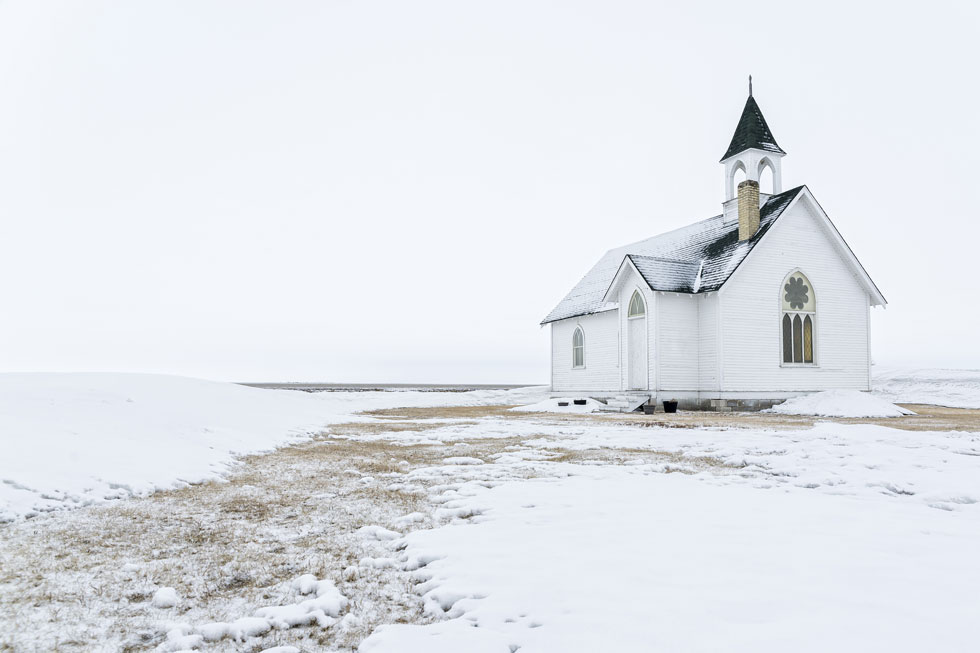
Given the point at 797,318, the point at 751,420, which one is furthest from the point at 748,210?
the point at 751,420

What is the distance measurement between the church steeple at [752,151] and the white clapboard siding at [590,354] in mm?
7219

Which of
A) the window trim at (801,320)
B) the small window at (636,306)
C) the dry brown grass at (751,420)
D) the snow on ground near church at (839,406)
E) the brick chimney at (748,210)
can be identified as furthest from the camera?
the small window at (636,306)

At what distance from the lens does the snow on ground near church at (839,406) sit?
20906 mm

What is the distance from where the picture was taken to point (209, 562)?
3.92 metres

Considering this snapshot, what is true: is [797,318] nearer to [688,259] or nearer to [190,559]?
[688,259]

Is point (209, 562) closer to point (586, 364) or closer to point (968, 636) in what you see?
point (968, 636)

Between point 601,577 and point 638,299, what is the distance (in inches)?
830

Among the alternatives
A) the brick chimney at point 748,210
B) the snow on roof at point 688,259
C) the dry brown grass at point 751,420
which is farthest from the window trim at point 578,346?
the brick chimney at point 748,210

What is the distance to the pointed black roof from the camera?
24625 millimetres

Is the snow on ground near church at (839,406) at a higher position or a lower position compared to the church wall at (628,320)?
lower

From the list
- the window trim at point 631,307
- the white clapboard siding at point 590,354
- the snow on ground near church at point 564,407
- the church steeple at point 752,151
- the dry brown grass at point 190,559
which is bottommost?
the snow on ground near church at point 564,407

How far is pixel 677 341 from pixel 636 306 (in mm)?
2062

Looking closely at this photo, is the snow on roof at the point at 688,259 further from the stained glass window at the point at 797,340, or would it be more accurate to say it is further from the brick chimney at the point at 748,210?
the stained glass window at the point at 797,340

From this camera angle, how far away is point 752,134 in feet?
81.1
